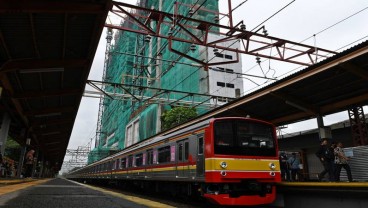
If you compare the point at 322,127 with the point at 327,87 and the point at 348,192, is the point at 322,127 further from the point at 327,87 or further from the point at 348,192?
the point at 348,192

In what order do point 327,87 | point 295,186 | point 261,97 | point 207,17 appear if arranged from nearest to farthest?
point 295,186 < point 327,87 < point 261,97 < point 207,17

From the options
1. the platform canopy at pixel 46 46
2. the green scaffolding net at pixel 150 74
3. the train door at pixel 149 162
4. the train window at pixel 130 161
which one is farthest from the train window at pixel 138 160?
the green scaffolding net at pixel 150 74

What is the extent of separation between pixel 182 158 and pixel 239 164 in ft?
7.31

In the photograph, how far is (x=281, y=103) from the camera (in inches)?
472

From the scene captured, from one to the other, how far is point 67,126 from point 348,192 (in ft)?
75.6

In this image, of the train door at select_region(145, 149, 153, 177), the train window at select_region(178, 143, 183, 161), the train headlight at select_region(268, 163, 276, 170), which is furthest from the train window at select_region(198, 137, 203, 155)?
the train door at select_region(145, 149, 153, 177)

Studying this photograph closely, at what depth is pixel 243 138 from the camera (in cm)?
916

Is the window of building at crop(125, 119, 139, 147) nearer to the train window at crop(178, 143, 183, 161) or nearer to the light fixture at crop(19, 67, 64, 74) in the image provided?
the light fixture at crop(19, 67, 64, 74)

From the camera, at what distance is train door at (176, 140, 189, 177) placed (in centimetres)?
993

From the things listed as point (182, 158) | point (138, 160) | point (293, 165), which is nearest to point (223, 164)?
point (182, 158)

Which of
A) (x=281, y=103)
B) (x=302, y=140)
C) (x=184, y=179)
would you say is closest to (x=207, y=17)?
(x=302, y=140)

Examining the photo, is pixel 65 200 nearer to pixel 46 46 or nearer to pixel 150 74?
pixel 46 46

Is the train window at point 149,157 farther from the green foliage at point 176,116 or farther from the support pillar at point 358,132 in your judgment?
the green foliage at point 176,116

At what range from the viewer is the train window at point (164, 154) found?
1149cm
